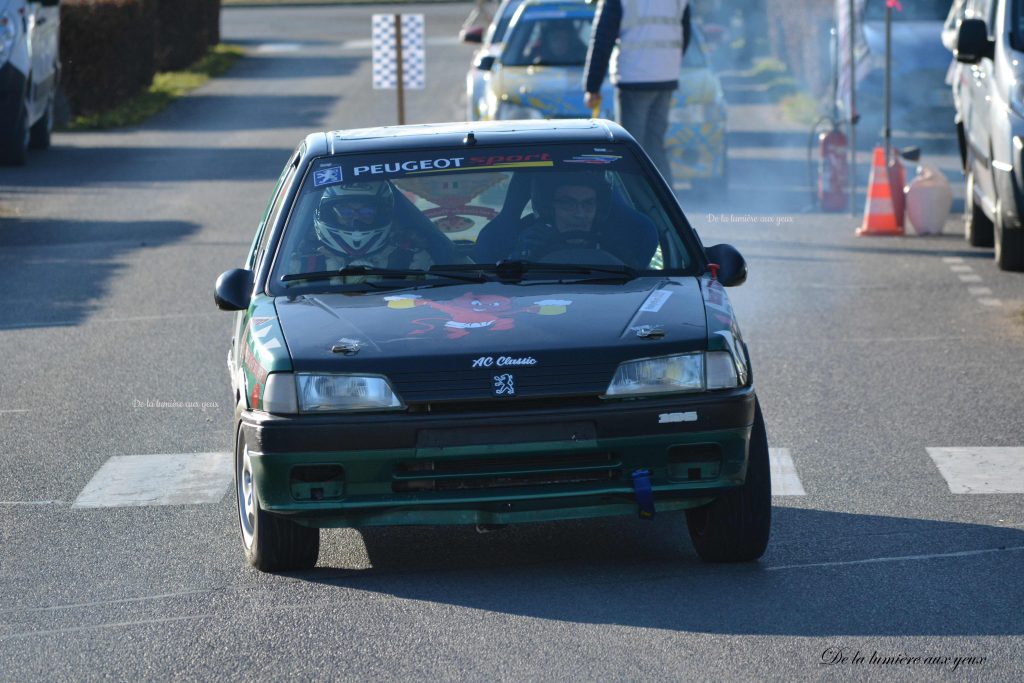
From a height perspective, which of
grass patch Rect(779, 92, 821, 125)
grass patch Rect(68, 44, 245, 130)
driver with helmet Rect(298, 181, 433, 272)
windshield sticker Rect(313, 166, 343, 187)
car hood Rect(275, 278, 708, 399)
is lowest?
grass patch Rect(68, 44, 245, 130)

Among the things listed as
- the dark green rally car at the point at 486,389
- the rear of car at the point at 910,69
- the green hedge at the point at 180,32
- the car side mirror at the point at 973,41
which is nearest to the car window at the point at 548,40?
the car side mirror at the point at 973,41

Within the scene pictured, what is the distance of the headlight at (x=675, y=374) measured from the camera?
608cm

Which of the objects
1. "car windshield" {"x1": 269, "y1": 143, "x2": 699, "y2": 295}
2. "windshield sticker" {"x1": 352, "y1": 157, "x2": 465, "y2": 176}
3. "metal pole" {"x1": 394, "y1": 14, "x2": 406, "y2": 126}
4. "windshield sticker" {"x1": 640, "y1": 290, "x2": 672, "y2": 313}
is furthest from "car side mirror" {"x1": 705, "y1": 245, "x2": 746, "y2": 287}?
"metal pole" {"x1": 394, "y1": 14, "x2": 406, "y2": 126}

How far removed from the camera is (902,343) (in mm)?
10953

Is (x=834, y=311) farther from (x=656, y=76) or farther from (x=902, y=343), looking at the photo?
(x=656, y=76)

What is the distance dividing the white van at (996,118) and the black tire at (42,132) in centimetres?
1208

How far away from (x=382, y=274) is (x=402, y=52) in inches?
598

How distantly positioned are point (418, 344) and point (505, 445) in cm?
43

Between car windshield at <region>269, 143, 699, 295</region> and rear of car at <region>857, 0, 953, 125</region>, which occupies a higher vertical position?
car windshield at <region>269, 143, 699, 295</region>

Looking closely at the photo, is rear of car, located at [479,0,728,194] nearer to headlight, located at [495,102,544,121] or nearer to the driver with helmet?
headlight, located at [495,102,544,121]

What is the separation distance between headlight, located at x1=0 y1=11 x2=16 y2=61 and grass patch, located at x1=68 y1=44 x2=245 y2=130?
6.13 meters

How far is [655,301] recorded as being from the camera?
21.4 ft

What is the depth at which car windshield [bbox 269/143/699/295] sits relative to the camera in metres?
6.98

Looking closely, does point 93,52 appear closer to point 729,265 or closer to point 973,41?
point 973,41
